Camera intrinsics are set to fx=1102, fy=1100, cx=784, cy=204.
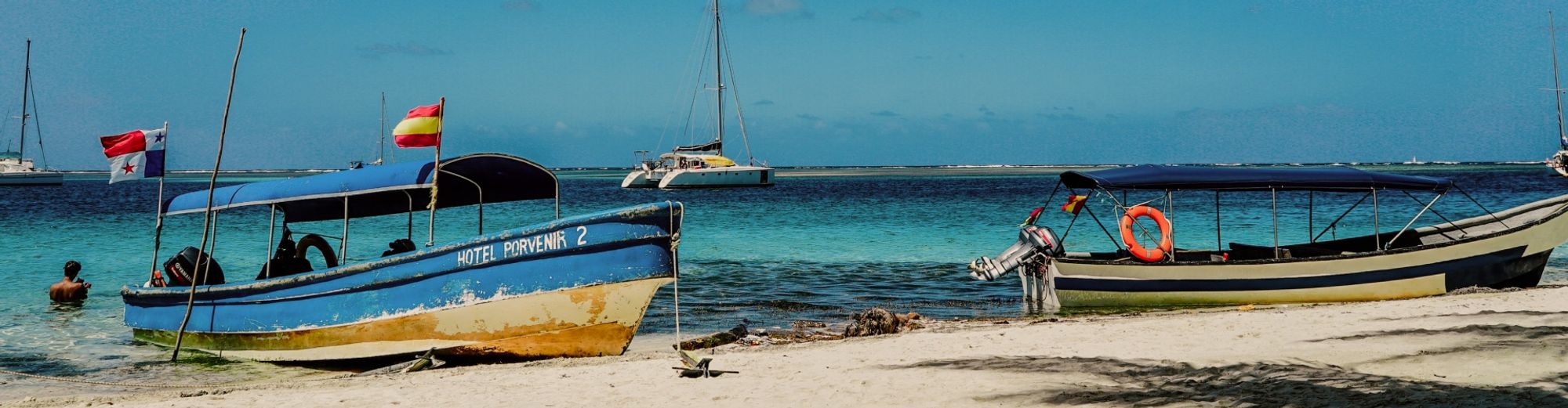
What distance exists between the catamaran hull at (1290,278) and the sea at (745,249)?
0.65 meters

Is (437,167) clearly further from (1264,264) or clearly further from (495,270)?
(1264,264)

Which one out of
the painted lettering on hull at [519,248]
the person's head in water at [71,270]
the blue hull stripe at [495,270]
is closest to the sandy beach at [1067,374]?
the blue hull stripe at [495,270]

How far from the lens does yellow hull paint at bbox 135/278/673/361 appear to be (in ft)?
31.5

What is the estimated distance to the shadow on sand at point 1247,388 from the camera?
6820mm

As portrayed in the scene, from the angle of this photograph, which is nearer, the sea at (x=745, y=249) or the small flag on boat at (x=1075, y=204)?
the sea at (x=745, y=249)

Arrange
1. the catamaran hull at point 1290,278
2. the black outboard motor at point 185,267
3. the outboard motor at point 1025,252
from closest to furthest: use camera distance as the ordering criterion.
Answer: the black outboard motor at point 185,267 < the catamaran hull at point 1290,278 < the outboard motor at point 1025,252

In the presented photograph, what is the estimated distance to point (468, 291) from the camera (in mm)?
9703

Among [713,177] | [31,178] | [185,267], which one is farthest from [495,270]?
[31,178]

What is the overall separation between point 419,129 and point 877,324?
5125 millimetres

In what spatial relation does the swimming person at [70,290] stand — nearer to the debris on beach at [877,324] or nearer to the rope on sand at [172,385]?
the rope on sand at [172,385]

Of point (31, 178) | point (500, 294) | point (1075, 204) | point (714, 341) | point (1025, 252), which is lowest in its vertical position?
point (714, 341)

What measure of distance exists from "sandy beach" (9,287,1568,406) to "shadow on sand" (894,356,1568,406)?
2cm

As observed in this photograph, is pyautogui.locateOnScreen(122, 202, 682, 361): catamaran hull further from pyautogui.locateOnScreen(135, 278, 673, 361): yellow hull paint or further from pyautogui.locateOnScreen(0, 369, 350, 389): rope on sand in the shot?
pyautogui.locateOnScreen(0, 369, 350, 389): rope on sand

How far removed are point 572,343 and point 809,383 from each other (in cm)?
275
